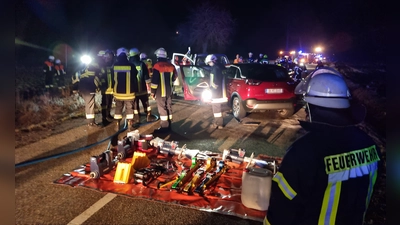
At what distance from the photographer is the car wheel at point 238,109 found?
9.38 meters

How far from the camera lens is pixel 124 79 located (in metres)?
7.30

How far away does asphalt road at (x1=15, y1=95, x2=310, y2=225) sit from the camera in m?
3.79

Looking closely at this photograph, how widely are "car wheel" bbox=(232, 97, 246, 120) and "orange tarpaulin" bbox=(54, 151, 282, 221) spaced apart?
169 inches

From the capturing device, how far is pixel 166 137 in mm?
7461

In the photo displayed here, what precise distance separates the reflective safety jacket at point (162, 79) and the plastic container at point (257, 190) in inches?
162

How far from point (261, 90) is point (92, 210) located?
6.20 m

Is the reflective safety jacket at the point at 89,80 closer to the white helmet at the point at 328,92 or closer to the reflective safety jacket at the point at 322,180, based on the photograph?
the white helmet at the point at 328,92

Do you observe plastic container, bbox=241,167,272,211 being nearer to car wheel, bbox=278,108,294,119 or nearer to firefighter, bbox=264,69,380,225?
firefighter, bbox=264,69,380,225

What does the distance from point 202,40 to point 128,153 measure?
40.2 metres

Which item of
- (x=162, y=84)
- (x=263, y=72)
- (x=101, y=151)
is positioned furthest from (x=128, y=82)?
(x=263, y=72)

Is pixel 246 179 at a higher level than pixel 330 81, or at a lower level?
lower

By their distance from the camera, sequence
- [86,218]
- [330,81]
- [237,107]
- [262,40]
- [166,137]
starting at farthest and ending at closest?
[262,40] → [237,107] → [166,137] → [86,218] → [330,81]

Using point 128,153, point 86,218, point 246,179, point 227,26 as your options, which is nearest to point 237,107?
point 128,153
